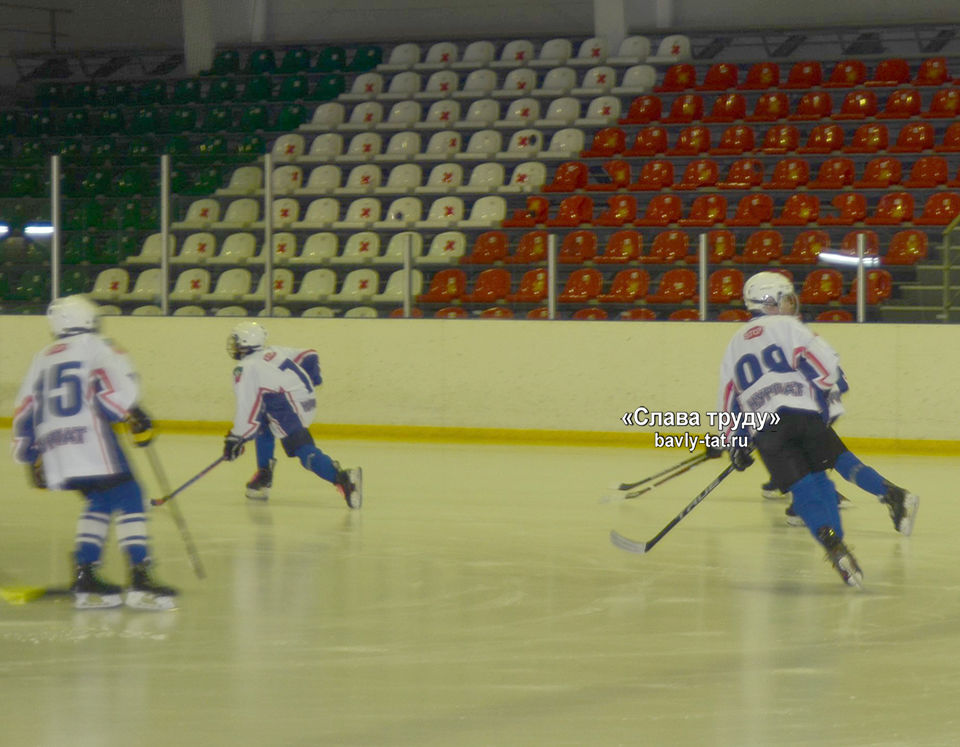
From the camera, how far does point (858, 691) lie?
3.92 metres

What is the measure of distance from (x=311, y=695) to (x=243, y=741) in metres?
0.45

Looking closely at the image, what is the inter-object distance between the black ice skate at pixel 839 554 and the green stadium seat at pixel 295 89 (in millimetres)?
11733

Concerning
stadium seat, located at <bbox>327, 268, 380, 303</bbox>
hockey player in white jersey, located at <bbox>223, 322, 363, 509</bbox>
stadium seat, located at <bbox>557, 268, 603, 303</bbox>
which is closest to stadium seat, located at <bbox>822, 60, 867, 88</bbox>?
stadium seat, located at <bbox>557, 268, 603, 303</bbox>

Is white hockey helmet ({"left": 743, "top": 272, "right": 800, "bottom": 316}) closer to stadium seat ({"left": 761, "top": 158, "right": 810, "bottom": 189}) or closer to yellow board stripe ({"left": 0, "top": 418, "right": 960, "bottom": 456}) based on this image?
yellow board stripe ({"left": 0, "top": 418, "right": 960, "bottom": 456})

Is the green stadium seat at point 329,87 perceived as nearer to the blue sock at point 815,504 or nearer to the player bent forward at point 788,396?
the player bent forward at point 788,396

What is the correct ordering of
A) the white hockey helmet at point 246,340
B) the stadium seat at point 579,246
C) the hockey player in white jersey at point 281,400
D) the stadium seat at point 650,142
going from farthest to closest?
the stadium seat at point 650,142 < the stadium seat at point 579,246 < the white hockey helmet at point 246,340 < the hockey player in white jersey at point 281,400

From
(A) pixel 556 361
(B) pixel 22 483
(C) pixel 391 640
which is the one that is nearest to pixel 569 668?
(C) pixel 391 640

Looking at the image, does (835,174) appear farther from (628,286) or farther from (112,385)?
(112,385)

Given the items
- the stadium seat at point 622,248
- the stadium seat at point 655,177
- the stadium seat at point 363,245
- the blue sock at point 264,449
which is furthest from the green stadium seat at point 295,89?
the blue sock at point 264,449

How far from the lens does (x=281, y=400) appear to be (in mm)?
7363

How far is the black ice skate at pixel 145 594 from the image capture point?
4.97 m

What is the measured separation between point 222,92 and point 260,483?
9305 mm

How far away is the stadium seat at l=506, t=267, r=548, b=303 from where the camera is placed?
11.0m

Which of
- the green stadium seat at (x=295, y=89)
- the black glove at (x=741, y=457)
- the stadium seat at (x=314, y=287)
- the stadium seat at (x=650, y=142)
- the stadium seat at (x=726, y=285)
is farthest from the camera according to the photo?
the green stadium seat at (x=295, y=89)
